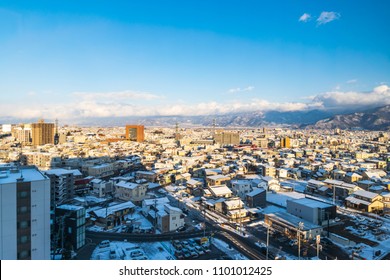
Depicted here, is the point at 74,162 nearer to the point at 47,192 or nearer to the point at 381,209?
the point at 47,192

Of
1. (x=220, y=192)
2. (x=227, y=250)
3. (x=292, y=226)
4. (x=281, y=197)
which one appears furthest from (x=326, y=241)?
(x=220, y=192)

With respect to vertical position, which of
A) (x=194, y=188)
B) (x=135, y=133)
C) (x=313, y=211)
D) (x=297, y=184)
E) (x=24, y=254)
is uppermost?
(x=135, y=133)

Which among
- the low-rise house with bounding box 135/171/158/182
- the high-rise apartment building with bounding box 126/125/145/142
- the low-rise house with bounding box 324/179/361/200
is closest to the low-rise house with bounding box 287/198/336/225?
the low-rise house with bounding box 324/179/361/200

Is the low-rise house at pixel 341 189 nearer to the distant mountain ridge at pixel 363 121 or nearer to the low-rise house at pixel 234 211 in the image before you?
the low-rise house at pixel 234 211

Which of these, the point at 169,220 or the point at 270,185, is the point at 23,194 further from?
the point at 270,185

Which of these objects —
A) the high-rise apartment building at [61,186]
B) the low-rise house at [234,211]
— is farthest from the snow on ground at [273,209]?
the high-rise apartment building at [61,186]

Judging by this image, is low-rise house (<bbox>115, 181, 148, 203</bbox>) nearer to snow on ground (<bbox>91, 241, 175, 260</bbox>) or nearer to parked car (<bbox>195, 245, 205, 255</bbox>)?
snow on ground (<bbox>91, 241, 175, 260</bbox>)
